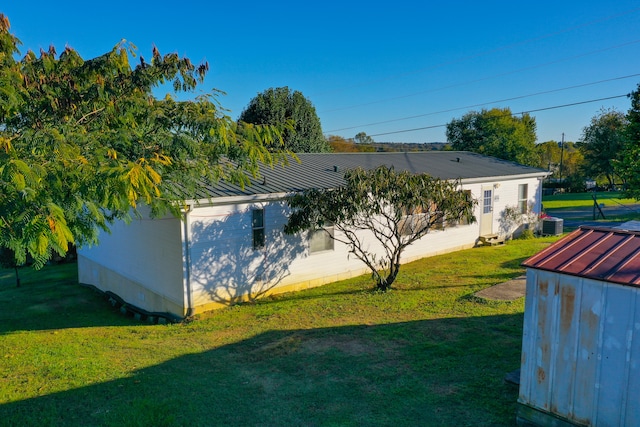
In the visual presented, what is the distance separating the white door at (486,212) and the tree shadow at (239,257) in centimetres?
881

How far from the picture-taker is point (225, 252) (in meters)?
11.6

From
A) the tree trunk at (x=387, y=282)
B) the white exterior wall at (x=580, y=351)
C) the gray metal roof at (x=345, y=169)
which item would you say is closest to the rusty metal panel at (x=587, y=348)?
the white exterior wall at (x=580, y=351)

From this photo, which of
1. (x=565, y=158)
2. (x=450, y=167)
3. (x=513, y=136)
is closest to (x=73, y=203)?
(x=450, y=167)

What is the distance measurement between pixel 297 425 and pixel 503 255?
12669mm

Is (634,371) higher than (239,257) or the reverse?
higher

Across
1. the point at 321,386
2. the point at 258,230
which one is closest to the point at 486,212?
the point at 258,230

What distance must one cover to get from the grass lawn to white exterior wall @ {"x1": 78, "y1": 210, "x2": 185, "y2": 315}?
1.06m

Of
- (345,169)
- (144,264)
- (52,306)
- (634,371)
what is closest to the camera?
(634,371)

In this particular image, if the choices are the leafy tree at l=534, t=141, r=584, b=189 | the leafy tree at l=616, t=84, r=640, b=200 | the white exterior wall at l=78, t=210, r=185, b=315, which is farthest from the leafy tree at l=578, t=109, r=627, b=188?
the white exterior wall at l=78, t=210, r=185, b=315

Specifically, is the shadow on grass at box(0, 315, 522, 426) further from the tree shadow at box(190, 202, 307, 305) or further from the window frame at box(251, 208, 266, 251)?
the window frame at box(251, 208, 266, 251)

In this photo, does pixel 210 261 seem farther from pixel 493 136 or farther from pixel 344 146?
pixel 344 146

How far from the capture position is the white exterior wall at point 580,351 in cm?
454

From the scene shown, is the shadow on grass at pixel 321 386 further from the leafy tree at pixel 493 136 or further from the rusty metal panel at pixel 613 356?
the leafy tree at pixel 493 136

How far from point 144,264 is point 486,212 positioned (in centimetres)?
1325
